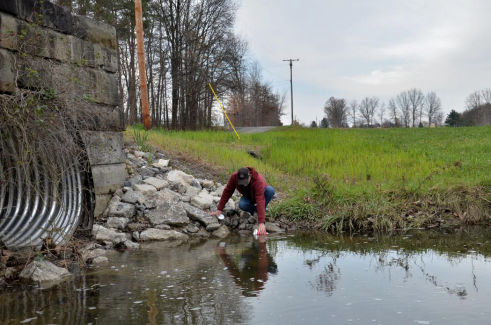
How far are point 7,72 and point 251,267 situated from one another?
3671 millimetres

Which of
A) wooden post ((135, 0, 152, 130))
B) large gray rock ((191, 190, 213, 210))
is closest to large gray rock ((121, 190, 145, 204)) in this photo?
large gray rock ((191, 190, 213, 210))

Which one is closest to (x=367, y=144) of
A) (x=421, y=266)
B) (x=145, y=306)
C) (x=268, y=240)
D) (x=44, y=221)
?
(x=268, y=240)

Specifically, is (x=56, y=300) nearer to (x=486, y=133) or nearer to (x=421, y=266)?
(x=421, y=266)

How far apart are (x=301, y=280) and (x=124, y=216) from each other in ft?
11.6

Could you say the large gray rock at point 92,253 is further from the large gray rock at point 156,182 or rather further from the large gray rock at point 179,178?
the large gray rock at point 179,178

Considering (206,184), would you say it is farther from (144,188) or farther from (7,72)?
(7,72)

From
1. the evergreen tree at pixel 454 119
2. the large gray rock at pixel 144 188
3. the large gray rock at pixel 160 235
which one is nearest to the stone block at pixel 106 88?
the large gray rock at pixel 144 188

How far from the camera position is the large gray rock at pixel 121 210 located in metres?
7.08

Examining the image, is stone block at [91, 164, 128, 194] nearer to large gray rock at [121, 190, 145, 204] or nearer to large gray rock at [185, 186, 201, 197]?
large gray rock at [121, 190, 145, 204]

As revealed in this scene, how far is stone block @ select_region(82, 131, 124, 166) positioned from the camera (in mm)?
7045

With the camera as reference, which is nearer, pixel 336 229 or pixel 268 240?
pixel 268 240

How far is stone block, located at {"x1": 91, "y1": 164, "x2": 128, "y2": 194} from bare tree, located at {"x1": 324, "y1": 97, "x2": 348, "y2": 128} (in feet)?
213

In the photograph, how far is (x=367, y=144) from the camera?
1566 cm

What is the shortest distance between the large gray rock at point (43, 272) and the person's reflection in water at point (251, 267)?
1755 millimetres
